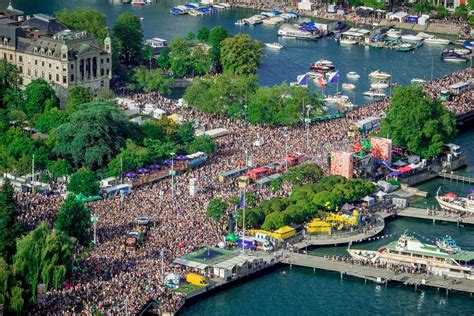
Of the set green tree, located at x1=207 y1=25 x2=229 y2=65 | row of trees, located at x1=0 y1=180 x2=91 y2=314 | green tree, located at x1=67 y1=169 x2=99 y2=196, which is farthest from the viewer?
green tree, located at x1=207 y1=25 x2=229 y2=65

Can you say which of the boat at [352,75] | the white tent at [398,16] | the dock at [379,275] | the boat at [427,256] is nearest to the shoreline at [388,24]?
the white tent at [398,16]

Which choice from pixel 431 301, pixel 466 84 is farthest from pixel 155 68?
pixel 431 301

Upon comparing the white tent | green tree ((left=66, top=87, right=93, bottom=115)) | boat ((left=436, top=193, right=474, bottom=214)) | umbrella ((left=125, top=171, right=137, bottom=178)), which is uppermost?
green tree ((left=66, top=87, right=93, bottom=115))

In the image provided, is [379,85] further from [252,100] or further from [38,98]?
[38,98]

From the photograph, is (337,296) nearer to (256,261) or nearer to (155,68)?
(256,261)

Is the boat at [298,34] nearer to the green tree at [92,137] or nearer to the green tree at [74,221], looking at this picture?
the green tree at [92,137]

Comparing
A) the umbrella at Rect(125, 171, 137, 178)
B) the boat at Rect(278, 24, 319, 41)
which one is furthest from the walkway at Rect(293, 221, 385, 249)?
the boat at Rect(278, 24, 319, 41)

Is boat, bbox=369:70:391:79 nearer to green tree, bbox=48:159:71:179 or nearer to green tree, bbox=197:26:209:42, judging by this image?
green tree, bbox=197:26:209:42
